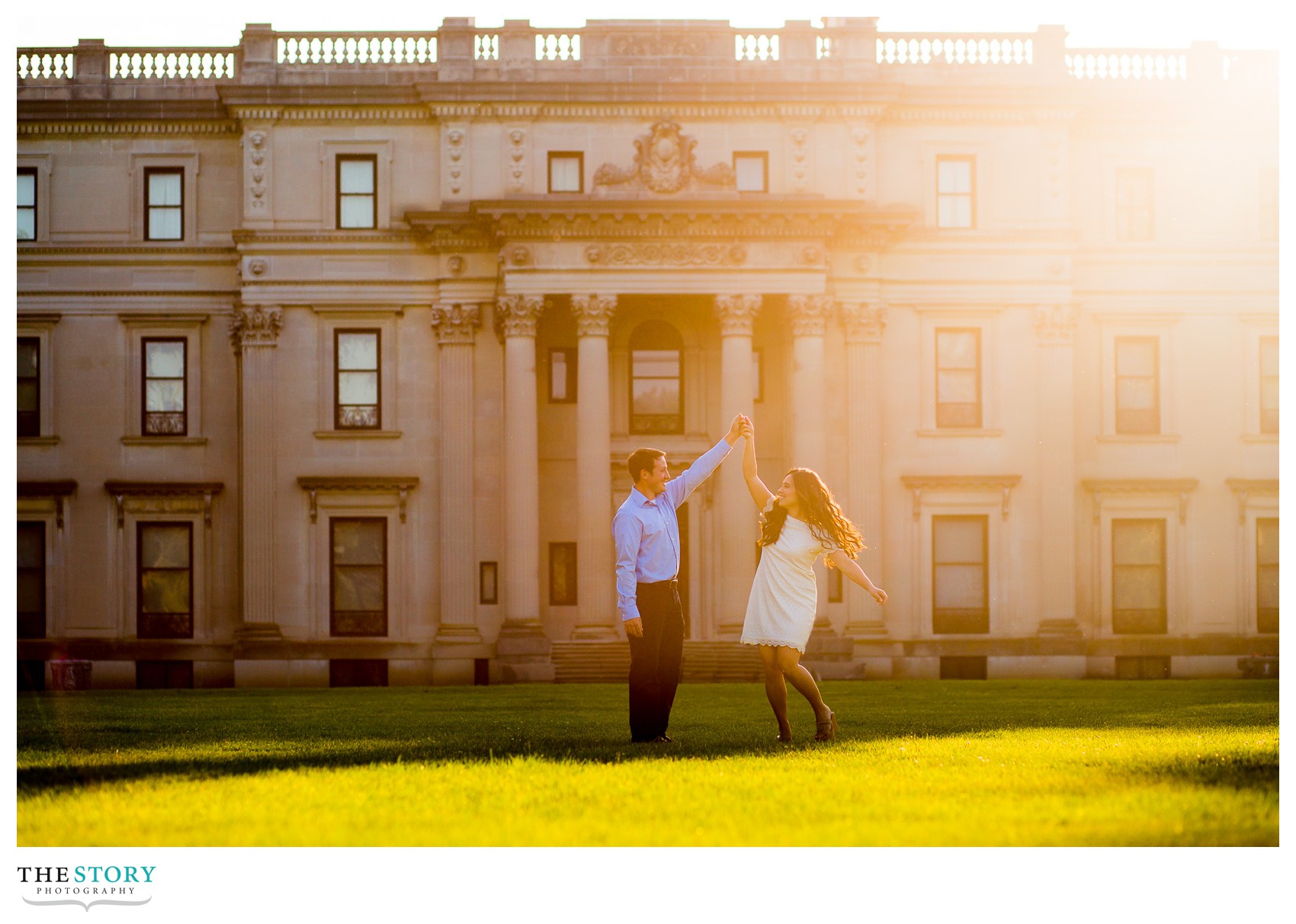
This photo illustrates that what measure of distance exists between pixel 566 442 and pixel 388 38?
9870 mm

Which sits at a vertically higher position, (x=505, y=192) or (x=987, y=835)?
(x=505, y=192)

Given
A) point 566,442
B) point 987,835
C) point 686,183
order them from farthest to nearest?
point 566,442 → point 686,183 → point 987,835

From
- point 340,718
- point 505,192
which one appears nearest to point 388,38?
point 505,192

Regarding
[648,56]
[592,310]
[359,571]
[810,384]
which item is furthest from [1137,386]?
[359,571]

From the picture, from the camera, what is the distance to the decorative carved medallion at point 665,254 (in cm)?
3766

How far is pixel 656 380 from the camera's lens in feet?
131

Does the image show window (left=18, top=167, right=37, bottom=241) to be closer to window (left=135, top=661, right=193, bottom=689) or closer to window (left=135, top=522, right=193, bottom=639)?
window (left=135, top=522, right=193, bottom=639)

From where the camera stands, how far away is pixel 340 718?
1928 centimetres

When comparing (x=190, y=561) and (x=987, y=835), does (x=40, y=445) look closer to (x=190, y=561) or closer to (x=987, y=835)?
(x=190, y=561)

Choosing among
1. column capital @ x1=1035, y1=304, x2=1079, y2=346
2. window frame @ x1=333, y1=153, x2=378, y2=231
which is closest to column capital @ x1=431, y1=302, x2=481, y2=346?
window frame @ x1=333, y1=153, x2=378, y2=231

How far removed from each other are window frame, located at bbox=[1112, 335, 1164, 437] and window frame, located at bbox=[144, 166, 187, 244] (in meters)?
21.5

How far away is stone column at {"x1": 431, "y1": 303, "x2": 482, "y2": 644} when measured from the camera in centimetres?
3878

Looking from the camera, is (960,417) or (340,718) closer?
(340,718)

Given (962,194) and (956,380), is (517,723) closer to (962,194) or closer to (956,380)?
(956,380)
